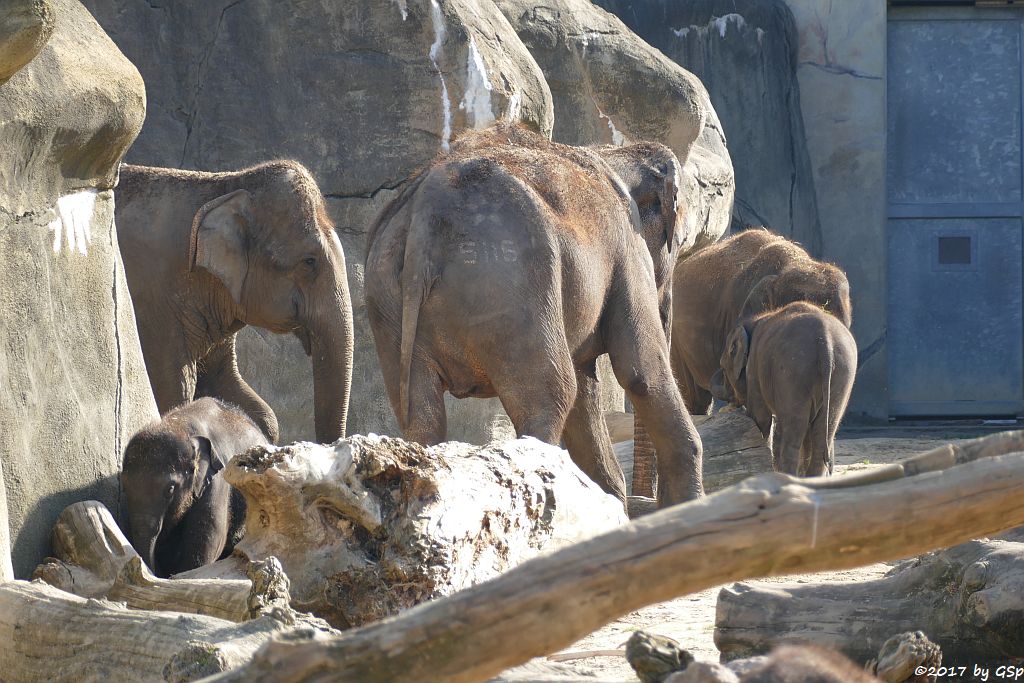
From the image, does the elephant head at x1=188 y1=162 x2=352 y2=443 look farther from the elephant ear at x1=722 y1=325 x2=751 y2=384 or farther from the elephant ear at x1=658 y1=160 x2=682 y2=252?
the elephant ear at x1=722 y1=325 x2=751 y2=384

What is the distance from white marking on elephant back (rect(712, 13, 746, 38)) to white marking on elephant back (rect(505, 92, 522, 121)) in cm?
677

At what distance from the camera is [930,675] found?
3025 millimetres

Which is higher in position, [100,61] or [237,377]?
[100,61]

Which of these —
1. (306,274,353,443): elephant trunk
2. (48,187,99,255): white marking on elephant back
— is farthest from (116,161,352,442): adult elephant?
(48,187,99,255): white marking on elephant back

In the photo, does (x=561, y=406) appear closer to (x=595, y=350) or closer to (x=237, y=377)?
(x=595, y=350)

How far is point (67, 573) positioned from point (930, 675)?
233 cm

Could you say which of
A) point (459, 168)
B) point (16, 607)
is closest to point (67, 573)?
point (16, 607)

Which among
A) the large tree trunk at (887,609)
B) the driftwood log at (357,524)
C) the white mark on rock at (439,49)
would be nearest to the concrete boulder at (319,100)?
the white mark on rock at (439,49)

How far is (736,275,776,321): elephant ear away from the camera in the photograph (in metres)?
9.00

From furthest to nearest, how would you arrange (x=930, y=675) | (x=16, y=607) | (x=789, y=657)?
(x=16, y=607) → (x=930, y=675) → (x=789, y=657)

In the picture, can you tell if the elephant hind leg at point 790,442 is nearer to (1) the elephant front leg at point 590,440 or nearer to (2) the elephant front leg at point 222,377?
(1) the elephant front leg at point 590,440

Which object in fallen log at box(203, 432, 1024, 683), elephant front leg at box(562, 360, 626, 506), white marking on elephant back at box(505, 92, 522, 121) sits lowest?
elephant front leg at box(562, 360, 626, 506)

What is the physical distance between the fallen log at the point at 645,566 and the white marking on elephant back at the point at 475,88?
234 inches

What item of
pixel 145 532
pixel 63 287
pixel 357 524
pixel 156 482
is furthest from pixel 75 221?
pixel 357 524
